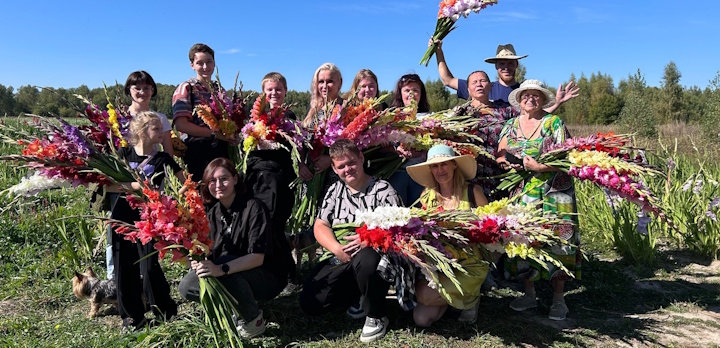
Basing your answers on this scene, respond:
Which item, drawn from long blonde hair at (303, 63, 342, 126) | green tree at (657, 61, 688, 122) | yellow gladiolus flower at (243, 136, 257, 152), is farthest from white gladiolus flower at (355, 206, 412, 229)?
green tree at (657, 61, 688, 122)

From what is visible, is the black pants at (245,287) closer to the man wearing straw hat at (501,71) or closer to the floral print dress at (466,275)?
the floral print dress at (466,275)

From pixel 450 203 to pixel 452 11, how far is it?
1.86 metres

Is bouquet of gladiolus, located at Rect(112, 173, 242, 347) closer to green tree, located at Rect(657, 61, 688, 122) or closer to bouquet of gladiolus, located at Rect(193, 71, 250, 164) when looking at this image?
bouquet of gladiolus, located at Rect(193, 71, 250, 164)

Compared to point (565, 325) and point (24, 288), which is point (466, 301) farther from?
point (24, 288)

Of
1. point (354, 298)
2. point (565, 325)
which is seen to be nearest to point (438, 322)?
point (354, 298)

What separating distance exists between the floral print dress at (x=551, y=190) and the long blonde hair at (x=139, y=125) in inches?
99.1

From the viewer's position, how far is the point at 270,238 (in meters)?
3.21

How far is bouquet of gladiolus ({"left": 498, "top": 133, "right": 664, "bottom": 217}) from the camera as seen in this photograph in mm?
3168

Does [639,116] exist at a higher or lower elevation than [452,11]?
lower

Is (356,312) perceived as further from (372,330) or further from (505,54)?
(505,54)

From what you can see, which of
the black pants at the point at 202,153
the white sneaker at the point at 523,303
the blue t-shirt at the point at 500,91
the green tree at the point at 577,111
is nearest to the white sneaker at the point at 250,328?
the black pants at the point at 202,153

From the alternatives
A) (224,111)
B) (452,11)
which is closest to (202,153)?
(224,111)

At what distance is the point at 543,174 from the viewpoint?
3.63 metres

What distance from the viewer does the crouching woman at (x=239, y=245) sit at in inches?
122
